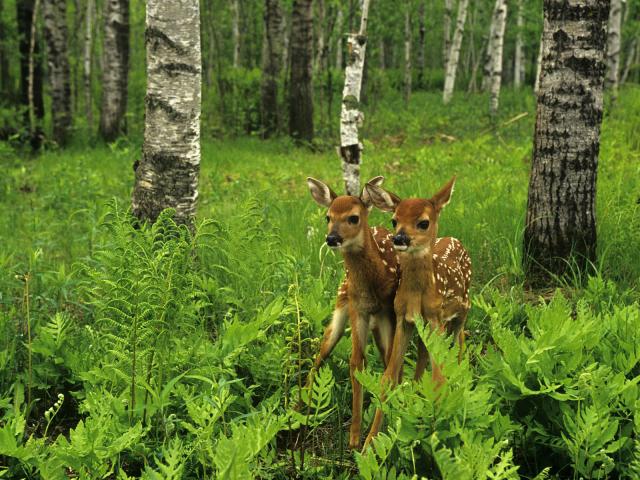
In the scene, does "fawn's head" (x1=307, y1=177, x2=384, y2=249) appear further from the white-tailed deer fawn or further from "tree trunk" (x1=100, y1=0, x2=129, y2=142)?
"tree trunk" (x1=100, y1=0, x2=129, y2=142)

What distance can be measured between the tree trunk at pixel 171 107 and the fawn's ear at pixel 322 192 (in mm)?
2165

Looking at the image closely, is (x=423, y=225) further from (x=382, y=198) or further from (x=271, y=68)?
(x=271, y=68)

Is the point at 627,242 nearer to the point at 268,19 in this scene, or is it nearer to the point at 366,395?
the point at 366,395

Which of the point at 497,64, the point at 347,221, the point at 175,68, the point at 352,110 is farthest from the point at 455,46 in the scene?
the point at 347,221

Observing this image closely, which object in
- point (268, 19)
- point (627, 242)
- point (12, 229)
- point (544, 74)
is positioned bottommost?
point (12, 229)

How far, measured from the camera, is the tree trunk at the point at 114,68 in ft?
49.4

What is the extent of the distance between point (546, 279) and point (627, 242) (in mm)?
836

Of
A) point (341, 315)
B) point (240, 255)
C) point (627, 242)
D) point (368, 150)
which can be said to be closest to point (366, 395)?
point (341, 315)

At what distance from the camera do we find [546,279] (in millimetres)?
5680

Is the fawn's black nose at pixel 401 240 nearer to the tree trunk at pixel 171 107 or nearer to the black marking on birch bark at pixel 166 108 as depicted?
the tree trunk at pixel 171 107

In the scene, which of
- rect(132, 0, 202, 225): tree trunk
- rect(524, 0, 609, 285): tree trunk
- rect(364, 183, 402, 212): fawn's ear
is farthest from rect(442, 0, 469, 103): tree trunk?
rect(364, 183, 402, 212): fawn's ear

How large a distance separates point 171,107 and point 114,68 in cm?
1098

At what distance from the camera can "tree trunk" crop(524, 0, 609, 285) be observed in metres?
5.34

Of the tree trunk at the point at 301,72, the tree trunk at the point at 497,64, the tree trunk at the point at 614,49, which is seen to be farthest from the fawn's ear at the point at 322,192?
the tree trunk at the point at 614,49
